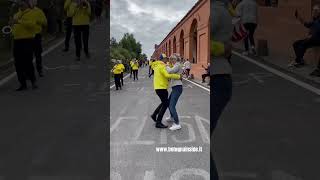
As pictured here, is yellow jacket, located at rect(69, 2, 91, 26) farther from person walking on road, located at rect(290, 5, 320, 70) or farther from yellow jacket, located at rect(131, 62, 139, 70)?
person walking on road, located at rect(290, 5, 320, 70)

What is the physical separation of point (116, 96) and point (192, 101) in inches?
102

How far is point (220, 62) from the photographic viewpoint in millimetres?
3176

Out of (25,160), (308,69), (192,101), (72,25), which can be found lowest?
(25,160)

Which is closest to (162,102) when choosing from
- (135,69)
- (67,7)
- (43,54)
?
(135,69)

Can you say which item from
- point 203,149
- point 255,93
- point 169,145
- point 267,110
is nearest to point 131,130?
point 169,145

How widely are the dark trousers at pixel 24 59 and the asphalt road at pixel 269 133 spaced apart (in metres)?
2.91

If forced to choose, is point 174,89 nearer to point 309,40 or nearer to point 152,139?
point 152,139

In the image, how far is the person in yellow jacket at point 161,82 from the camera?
217 inches

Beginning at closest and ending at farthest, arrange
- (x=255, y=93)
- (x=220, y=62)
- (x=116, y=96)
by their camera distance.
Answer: (x=220, y=62) < (x=255, y=93) < (x=116, y=96)

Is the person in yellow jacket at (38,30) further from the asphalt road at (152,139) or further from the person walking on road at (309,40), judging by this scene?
the person walking on road at (309,40)

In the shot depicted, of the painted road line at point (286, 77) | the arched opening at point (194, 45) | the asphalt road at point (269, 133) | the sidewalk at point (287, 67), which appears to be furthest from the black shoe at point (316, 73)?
the arched opening at point (194, 45)

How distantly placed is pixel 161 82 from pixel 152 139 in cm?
87

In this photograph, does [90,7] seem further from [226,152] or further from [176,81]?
[226,152]

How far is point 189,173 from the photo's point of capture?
13.8 ft
